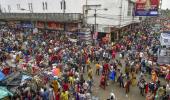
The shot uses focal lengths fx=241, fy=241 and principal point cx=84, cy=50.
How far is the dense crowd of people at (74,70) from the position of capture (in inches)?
640

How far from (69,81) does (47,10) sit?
3016cm

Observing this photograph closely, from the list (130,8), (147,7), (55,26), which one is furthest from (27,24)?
(147,7)

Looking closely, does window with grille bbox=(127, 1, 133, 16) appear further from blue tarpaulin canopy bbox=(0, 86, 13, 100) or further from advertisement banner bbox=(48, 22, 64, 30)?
blue tarpaulin canopy bbox=(0, 86, 13, 100)

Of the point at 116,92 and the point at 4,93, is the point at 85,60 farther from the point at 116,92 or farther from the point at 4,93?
the point at 4,93

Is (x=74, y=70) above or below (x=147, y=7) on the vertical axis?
below

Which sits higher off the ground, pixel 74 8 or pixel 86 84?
pixel 74 8

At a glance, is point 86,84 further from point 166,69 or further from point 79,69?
point 166,69

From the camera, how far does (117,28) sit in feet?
124

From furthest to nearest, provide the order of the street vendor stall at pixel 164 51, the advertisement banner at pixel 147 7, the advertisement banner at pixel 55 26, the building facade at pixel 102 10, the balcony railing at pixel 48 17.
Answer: the advertisement banner at pixel 55 26, the balcony railing at pixel 48 17, the building facade at pixel 102 10, the advertisement banner at pixel 147 7, the street vendor stall at pixel 164 51

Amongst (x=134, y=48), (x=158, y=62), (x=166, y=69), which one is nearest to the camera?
(x=166, y=69)

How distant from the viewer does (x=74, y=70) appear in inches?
796

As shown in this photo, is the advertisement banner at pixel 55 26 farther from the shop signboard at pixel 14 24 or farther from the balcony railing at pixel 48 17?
the shop signboard at pixel 14 24

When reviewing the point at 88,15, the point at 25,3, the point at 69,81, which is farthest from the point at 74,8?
the point at 69,81

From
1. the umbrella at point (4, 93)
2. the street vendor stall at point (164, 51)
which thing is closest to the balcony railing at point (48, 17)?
the street vendor stall at point (164, 51)
